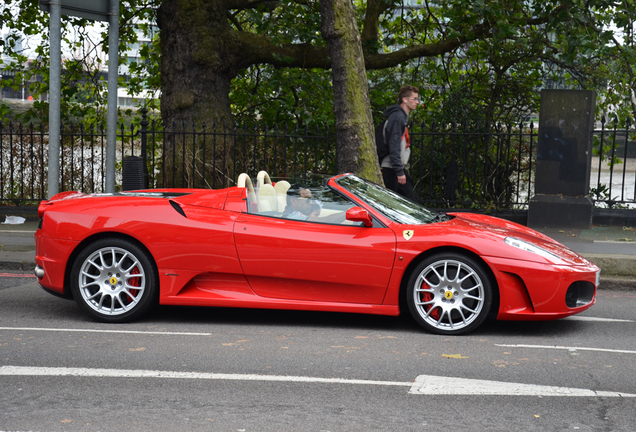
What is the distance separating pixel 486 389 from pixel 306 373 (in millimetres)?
1111

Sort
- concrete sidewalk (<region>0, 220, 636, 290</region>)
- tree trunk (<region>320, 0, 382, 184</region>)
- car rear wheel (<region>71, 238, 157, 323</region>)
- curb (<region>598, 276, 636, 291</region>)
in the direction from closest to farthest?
1. car rear wheel (<region>71, 238, 157, 323</region>)
2. curb (<region>598, 276, 636, 291</region>)
3. concrete sidewalk (<region>0, 220, 636, 290</region>)
4. tree trunk (<region>320, 0, 382, 184</region>)

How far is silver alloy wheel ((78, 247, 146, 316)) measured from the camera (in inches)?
225

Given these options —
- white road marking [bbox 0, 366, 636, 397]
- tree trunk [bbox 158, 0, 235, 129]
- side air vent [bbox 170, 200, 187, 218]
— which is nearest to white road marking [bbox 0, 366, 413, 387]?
white road marking [bbox 0, 366, 636, 397]

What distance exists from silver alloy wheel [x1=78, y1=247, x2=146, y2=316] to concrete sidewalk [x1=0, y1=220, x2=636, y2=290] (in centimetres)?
279

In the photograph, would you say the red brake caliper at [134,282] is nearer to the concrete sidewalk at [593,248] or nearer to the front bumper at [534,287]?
the front bumper at [534,287]

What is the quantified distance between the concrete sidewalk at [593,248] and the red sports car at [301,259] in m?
2.29

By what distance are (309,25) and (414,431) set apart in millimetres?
11762

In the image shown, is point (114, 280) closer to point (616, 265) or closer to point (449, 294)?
point (449, 294)

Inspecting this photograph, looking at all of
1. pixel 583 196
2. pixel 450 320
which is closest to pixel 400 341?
pixel 450 320

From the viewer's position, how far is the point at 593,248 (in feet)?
28.8

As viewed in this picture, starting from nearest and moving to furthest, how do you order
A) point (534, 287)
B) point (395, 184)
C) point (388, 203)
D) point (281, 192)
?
point (534, 287) < point (281, 192) < point (388, 203) < point (395, 184)

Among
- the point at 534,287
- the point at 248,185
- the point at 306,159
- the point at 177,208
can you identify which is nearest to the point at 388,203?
the point at 248,185

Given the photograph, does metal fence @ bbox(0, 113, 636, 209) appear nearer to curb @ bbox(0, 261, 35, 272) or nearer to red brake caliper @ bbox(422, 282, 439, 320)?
curb @ bbox(0, 261, 35, 272)

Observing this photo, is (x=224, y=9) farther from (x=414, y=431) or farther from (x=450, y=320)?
(x=414, y=431)
